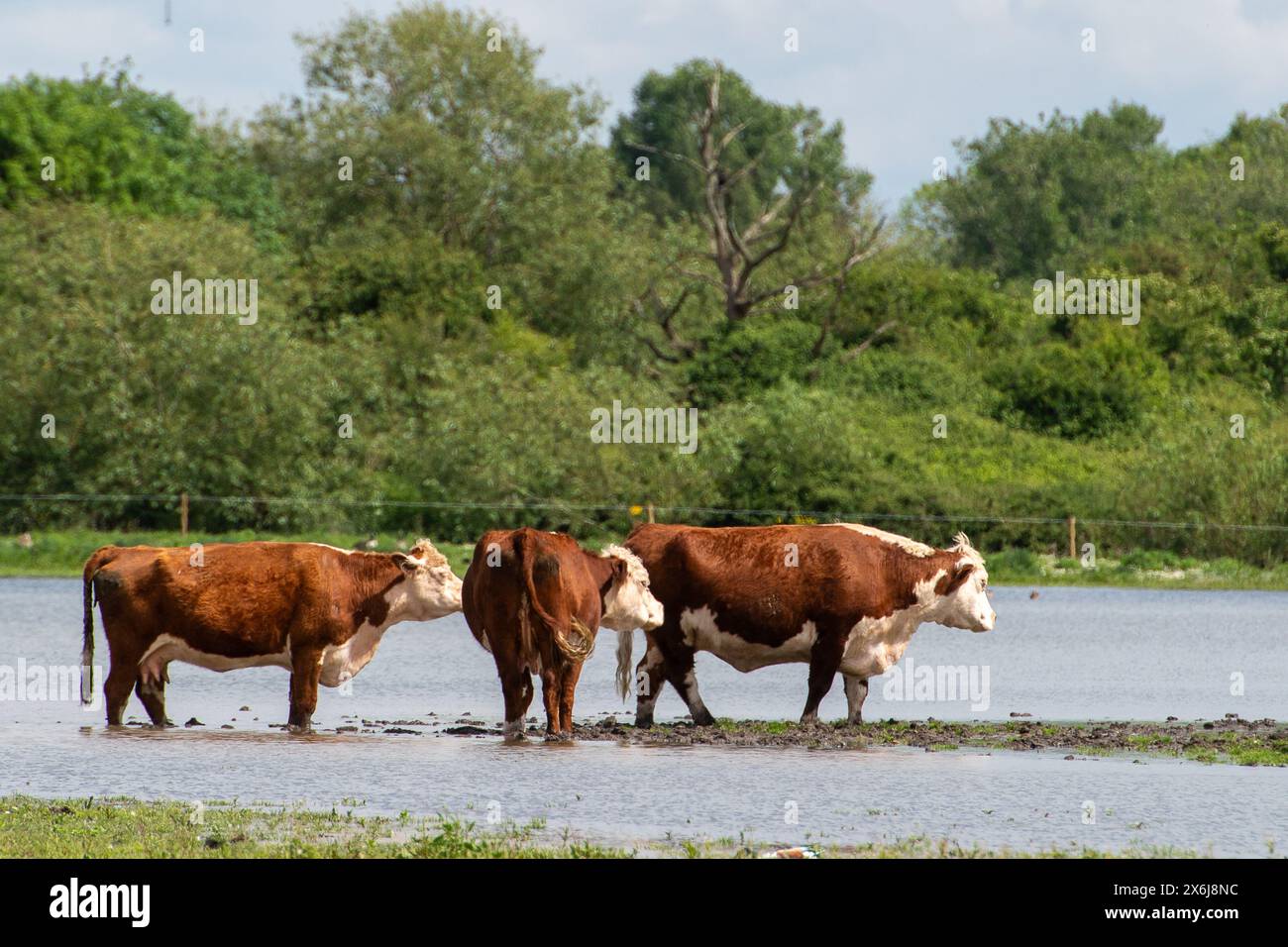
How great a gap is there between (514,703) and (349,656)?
1681 mm

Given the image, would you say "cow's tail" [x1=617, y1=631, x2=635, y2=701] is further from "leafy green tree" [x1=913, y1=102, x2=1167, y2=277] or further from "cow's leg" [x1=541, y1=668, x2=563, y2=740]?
"leafy green tree" [x1=913, y1=102, x2=1167, y2=277]

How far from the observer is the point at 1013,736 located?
15953 millimetres

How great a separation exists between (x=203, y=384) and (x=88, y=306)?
3.22 meters

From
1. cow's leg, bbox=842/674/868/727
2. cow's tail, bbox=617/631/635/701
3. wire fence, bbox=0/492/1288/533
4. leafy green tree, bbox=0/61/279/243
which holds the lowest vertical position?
cow's leg, bbox=842/674/868/727

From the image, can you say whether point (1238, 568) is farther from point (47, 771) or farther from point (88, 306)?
point (47, 771)

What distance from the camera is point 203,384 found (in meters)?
42.2

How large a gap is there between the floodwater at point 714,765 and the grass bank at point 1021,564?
514 inches

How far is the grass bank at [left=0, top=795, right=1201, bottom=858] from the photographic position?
10.1m

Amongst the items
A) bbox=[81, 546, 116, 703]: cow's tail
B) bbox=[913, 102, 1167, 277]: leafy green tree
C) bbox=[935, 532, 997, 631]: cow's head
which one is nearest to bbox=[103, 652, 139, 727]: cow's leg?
bbox=[81, 546, 116, 703]: cow's tail

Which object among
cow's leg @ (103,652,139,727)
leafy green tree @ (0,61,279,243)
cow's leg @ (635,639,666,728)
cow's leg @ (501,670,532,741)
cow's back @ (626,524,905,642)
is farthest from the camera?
leafy green tree @ (0,61,279,243)

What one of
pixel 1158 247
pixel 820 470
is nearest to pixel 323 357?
Answer: pixel 820 470

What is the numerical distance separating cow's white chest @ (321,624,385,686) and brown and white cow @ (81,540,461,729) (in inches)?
0.5

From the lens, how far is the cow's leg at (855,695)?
1672 centimetres

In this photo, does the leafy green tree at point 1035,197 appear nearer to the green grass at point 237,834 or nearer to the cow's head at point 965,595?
the cow's head at point 965,595
